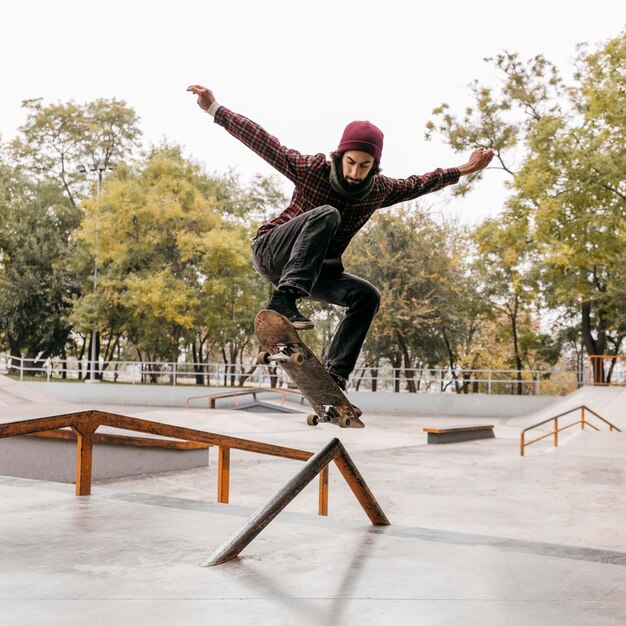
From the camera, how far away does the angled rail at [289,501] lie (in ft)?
11.3

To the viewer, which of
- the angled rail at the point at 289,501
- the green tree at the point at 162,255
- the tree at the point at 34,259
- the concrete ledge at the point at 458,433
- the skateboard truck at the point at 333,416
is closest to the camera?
the angled rail at the point at 289,501

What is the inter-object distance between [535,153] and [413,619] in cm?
1819

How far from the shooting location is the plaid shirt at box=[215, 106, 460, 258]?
3.70m

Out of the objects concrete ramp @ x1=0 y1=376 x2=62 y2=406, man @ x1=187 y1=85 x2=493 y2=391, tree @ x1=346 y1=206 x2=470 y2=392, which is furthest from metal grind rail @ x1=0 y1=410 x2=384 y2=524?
tree @ x1=346 y1=206 x2=470 y2=392

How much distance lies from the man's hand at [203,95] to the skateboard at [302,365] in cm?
121

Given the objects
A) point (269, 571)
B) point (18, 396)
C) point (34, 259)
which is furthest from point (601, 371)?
point (34, 259)

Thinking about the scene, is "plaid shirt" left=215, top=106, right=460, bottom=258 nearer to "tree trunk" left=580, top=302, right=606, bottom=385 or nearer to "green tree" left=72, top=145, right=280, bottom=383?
"tree trunk" left=580, top=302, right=606, bottom=385

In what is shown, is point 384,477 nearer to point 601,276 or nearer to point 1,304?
point 601,276

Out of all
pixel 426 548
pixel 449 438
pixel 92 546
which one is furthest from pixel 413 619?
pixel 449 438

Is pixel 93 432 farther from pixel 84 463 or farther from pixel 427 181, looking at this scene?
pixel 427 181

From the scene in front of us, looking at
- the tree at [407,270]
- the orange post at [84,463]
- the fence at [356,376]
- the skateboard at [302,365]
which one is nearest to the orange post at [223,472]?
the orange post at [84,463]

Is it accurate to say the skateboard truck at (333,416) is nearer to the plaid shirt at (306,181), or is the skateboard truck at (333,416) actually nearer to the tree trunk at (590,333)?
the plaid shirt at (306,181)

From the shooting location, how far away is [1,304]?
36156 mm

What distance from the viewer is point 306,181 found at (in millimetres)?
3752
